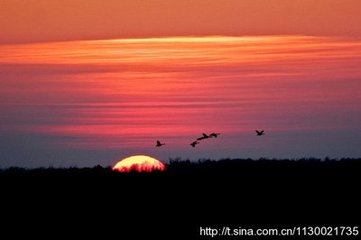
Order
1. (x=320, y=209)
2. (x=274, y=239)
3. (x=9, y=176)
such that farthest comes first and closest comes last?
1. (x=9, y=176)
2. (x=320, y=209)
3. (x=274, y=239)

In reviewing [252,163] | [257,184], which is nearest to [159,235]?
[257,184]

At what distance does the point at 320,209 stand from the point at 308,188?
6.82 ft

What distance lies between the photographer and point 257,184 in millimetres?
46500

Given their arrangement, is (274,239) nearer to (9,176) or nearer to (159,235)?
(159,235)

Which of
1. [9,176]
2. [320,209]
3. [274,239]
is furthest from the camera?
[9,176]

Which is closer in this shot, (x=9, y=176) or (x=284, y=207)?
(x=284, y=207)

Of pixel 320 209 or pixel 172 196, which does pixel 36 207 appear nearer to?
pixel 172 196

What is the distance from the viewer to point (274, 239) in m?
41.0

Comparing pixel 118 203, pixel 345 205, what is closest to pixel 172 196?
pixel 118 203

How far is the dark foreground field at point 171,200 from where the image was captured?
4325 centimetres

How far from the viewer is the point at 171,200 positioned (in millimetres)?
45219

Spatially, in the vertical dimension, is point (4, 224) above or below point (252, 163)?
below

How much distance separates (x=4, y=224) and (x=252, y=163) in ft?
33.9

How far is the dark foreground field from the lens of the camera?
43250 millimetres
